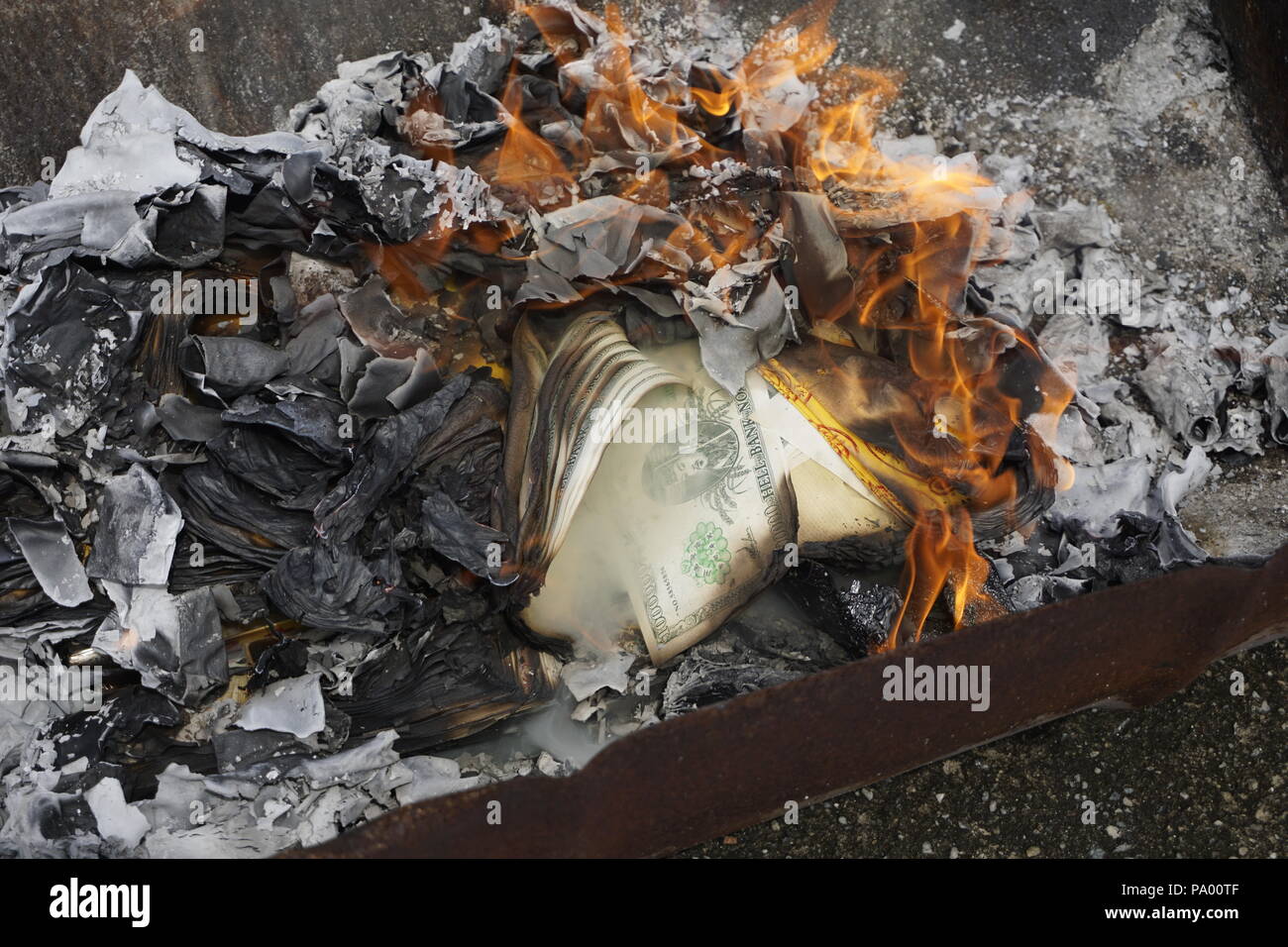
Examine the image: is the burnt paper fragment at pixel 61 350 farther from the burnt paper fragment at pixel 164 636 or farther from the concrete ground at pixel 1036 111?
the concrete ground at pixel 1036 111

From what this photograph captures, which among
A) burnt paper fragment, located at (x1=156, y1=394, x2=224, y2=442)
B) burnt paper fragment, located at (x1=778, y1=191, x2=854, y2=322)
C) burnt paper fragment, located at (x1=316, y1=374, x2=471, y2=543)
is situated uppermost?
burnt paper fragment, located at (x1=778, y1=191, x2=854, y2=322)

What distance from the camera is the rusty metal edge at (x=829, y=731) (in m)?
1.85

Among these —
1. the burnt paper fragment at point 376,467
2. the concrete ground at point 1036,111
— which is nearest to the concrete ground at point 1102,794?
the concrete ground at point 1036,111

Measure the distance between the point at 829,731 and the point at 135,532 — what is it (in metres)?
1.44

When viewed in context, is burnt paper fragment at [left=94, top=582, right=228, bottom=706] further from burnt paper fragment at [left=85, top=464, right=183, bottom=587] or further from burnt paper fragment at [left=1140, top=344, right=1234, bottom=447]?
burnt paper fragment at [left=1140, top=344, right=1234, bottom=447]

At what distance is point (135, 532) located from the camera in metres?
2.32

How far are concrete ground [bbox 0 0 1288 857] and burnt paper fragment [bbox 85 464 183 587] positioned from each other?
4.27ft

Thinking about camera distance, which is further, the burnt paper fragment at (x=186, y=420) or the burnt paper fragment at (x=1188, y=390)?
the burnt paper fragment at (x=1188, y=390)

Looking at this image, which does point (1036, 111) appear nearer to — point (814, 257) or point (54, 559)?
point (814, 257)

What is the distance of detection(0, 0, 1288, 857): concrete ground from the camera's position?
2.48 metres

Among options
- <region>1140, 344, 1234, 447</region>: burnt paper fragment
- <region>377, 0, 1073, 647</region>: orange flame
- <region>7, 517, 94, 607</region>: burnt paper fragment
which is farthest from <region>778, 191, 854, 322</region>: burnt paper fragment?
<region>7, 517, 94, 607</region>: burnt paper fragment

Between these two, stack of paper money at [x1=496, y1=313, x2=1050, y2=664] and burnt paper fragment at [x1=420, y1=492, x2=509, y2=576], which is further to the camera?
stack of paper money at [x1=496, y1=313, x2=1050, y2=664]

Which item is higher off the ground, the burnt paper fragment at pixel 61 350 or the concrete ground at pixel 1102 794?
the burnt paper fragment at pixel 61 350

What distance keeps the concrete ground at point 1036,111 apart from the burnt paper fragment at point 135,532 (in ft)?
4.27
